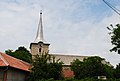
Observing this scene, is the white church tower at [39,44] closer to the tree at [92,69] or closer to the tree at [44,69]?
the tree at [92,69]

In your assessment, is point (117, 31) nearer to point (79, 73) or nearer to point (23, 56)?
point (79, 73)

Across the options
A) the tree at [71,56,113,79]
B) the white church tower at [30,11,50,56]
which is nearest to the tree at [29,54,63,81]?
the tree at [71,56,113,79]

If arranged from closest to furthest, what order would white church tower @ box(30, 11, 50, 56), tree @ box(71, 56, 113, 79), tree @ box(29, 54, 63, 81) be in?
1. tree @ box(29, 54, 63, 81)
2. tree @ box(71, 56, 113, 79)
3. white church tower @ box(30, 11, 50, 56)

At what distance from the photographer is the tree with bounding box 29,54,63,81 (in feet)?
113

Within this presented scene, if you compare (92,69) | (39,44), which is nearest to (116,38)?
(92,69)

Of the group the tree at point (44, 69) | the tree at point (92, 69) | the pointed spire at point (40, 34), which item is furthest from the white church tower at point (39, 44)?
the tree at point (44, 69)

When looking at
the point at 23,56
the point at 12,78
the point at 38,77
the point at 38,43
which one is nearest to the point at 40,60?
the point at 38,77

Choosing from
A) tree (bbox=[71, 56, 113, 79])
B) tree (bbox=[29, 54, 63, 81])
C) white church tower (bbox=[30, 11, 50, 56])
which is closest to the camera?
tree (bbox=[29, 54, 63, 81])

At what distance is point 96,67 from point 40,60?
11.4 meters

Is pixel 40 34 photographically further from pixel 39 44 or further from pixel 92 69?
pixel 92 69

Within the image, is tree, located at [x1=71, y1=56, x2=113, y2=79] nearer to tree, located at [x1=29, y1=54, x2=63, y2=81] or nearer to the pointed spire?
tree, located at [x1=29, y1=54, x2=63, y2=81]

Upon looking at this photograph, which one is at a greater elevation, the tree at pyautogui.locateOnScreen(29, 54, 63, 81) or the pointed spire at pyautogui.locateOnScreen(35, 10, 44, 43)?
the pointed spire at pyautogui.locateOnScreen(35, 10, 44, 43)

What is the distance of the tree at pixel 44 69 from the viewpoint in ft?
113

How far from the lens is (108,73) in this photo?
4381 cm
